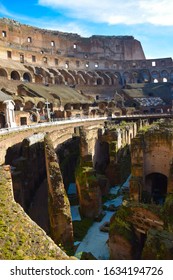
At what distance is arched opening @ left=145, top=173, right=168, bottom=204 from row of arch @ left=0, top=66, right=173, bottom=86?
34.5 metres

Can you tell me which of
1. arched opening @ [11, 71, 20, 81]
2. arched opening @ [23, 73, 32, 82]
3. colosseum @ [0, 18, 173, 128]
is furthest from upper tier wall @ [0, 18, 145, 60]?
arched opening @ [11, 71, 20, 81]

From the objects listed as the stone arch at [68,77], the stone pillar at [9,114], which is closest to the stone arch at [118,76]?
the stone arch at [68,77]

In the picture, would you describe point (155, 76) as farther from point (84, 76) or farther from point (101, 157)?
point (101, 157)

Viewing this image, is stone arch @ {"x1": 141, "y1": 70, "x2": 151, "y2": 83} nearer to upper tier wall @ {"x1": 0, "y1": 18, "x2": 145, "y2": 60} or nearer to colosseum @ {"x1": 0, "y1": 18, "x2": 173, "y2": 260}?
upper tier wall @ {"x1": 0, "y1": 18, "x2": 145, "y2": 60}

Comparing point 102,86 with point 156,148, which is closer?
point 156,148

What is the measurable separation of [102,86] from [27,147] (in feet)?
142

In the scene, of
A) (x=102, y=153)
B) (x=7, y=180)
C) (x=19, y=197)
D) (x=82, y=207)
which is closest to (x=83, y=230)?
(x=82, y=207)

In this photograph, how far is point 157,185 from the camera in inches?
580

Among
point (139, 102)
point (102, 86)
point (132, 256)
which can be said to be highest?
point (102, 86)

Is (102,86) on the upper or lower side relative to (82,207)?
upper

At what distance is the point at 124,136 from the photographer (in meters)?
21.3

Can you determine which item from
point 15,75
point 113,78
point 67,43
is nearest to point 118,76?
point 113,78

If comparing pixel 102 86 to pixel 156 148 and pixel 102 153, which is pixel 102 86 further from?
pixel 156 148

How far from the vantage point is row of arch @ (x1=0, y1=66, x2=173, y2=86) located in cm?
4856
